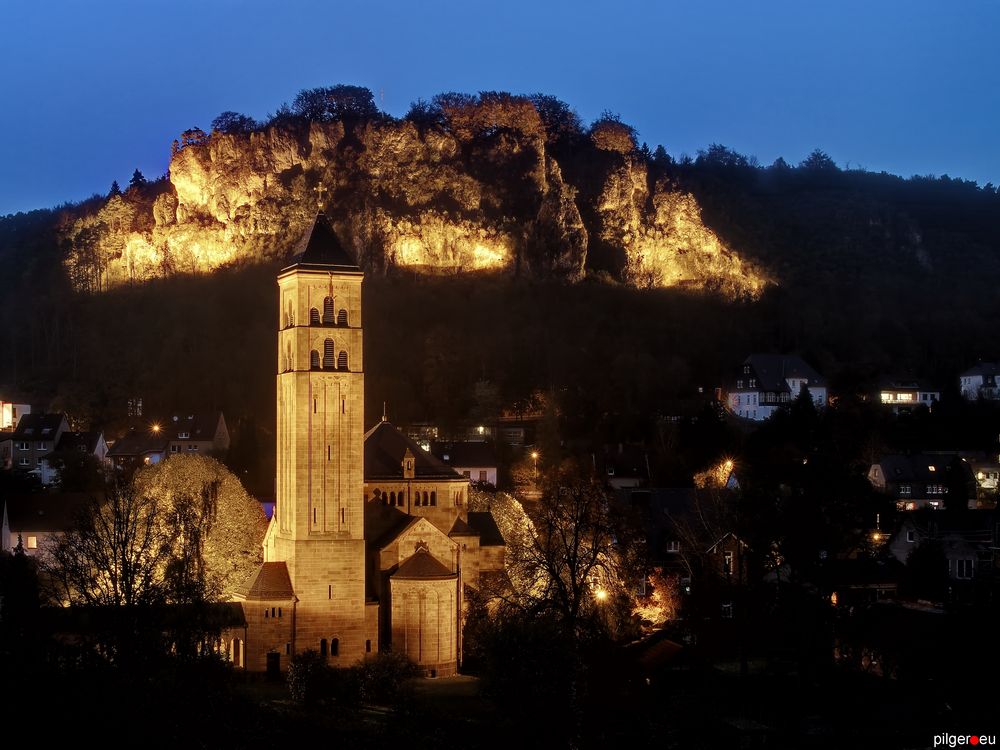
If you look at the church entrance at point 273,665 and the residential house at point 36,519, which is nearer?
the church entrance at point 273,665

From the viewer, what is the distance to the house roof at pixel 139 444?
95.5 meters

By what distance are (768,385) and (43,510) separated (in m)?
63.4

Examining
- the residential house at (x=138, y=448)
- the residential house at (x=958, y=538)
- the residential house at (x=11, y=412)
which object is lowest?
the residential house at (x=958, y=538)

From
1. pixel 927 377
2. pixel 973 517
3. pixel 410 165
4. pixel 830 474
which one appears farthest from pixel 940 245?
pixel 830 474

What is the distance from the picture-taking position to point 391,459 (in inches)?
2249

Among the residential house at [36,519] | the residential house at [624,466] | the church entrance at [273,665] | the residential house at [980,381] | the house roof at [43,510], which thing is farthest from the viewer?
the residential house at [980,381]

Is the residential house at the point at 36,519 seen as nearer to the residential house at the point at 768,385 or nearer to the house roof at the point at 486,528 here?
the house roof at the point at 486,528

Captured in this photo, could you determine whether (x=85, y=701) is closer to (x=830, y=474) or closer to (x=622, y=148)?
(x=830, y=474)

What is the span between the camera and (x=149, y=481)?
62750 mm

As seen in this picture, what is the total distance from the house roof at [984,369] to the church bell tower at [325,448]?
7862cm

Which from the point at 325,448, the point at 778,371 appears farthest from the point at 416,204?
the point at 325,448

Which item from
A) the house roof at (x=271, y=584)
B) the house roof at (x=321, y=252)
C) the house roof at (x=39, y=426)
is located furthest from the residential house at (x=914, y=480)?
the house roof at (x=39, y=426)

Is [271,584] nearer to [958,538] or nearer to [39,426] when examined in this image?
[958,538]

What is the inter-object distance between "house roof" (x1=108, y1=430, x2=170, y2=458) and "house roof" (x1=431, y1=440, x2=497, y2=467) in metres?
20.5
